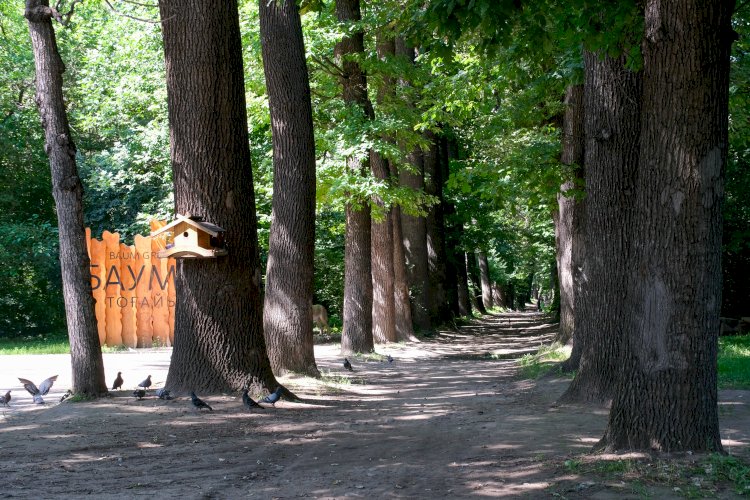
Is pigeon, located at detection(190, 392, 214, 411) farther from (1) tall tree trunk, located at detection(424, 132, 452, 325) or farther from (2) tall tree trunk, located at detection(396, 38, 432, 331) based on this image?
(1) tall tree trunk, located at detection(424, 132, 452, 325)

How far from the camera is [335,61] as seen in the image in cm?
2181

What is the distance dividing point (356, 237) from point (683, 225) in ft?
46.7

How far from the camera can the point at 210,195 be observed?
446 inches

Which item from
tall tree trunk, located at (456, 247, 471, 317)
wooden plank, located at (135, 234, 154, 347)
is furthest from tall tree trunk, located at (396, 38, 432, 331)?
tall tree trunk, located at (456, 247, 471, 317)

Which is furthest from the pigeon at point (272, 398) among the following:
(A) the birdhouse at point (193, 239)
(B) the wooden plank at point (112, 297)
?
(B) the wooden plank at point (112, 297)

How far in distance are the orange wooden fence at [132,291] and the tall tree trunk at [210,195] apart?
1300cm

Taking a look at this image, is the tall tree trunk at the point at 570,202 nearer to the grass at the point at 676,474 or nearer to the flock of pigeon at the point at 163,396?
the flock of pigeon at the point at 163,396

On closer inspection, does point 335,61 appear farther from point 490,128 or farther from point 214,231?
point 214,231

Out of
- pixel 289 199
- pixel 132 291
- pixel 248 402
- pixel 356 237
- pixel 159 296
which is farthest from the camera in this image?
pixel 159 296

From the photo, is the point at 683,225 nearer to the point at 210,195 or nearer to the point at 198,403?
the point at 198,403

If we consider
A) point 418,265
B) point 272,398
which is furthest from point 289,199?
point 418,265

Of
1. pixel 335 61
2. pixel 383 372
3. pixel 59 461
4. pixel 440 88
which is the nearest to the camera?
pixel 59 461

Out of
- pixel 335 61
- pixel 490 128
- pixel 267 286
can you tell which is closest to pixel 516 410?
pixel 267 286

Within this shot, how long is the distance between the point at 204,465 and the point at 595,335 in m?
5.91
